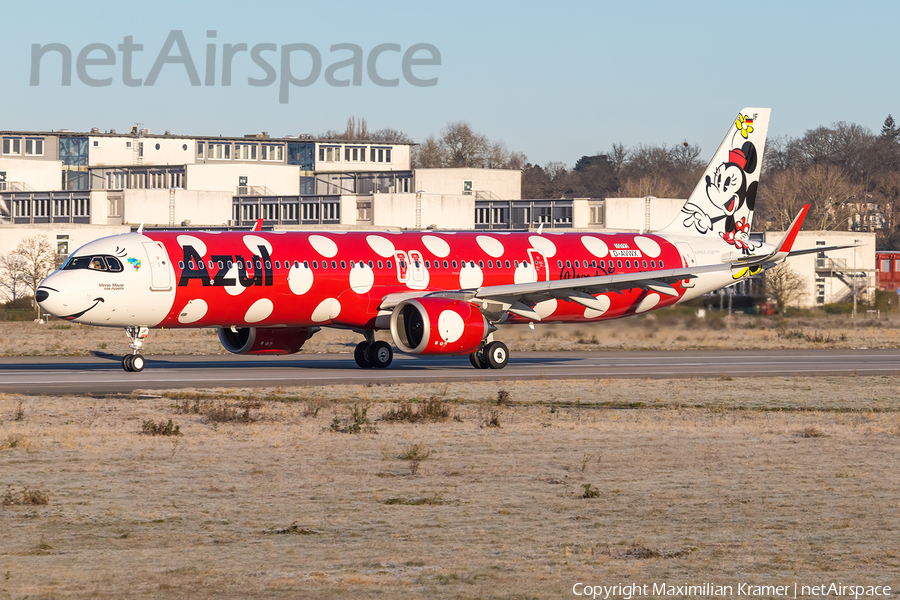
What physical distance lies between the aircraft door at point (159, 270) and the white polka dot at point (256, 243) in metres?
2.64

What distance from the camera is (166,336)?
58.0m

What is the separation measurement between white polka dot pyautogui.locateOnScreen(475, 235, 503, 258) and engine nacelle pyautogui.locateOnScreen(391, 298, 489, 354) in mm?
4118

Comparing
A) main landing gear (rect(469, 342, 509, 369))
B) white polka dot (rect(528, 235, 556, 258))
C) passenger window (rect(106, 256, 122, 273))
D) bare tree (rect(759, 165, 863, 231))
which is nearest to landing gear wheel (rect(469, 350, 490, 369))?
main landing gear (rect(469, 342, 509, 369))

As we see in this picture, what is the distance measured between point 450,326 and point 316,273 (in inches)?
177

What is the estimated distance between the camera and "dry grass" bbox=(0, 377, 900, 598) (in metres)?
10.8

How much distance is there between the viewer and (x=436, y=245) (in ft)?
126

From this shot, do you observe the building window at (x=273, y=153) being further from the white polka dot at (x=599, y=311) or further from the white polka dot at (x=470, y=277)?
the white polka dot at (x=470, y=277)

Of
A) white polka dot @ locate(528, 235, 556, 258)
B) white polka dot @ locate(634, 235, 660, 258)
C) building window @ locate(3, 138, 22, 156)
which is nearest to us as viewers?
white polka dot @ locate(528, 235, 556, 258)

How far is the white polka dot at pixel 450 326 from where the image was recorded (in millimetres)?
34000

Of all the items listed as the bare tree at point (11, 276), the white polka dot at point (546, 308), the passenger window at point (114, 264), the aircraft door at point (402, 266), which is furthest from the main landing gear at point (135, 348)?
the bare tree at point (11, 276)

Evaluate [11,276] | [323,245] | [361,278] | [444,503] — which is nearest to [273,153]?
[11,276]

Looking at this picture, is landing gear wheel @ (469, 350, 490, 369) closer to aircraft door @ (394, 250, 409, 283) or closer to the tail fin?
aircraft door @ (394, 250, 409, 283)

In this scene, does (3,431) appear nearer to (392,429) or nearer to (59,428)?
(59,428)

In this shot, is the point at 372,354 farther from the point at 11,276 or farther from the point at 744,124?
the point at 11,276
